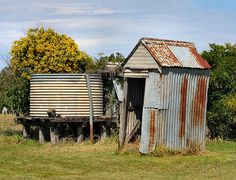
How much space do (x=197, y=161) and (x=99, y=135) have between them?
746cm

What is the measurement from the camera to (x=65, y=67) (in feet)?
92.1

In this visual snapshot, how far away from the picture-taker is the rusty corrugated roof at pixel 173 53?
68.5 feet

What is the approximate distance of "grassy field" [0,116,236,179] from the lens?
16.3 m

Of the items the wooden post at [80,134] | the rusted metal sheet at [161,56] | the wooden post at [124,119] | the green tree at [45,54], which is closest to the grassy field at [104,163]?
the wooden post at [124,119]

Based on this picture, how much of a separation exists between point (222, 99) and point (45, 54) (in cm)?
871

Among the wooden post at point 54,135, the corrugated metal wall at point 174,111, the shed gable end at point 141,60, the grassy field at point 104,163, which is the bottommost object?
the grassy field at point 104,163

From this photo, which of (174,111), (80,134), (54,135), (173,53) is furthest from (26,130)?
(173,53)

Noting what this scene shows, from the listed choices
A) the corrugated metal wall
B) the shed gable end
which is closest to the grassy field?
the corrugated metal wall

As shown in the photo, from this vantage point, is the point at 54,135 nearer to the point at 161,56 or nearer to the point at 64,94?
the point at 64,94

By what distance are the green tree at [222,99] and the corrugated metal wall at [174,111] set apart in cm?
482

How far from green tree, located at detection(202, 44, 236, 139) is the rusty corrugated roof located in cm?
461

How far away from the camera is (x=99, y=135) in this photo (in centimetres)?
2586

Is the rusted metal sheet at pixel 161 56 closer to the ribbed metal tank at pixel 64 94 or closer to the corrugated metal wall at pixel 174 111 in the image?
the corrugated metal wall at pixel 174 111

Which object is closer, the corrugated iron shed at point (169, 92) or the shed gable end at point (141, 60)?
the corrugated iron shed at point (169, 92)
